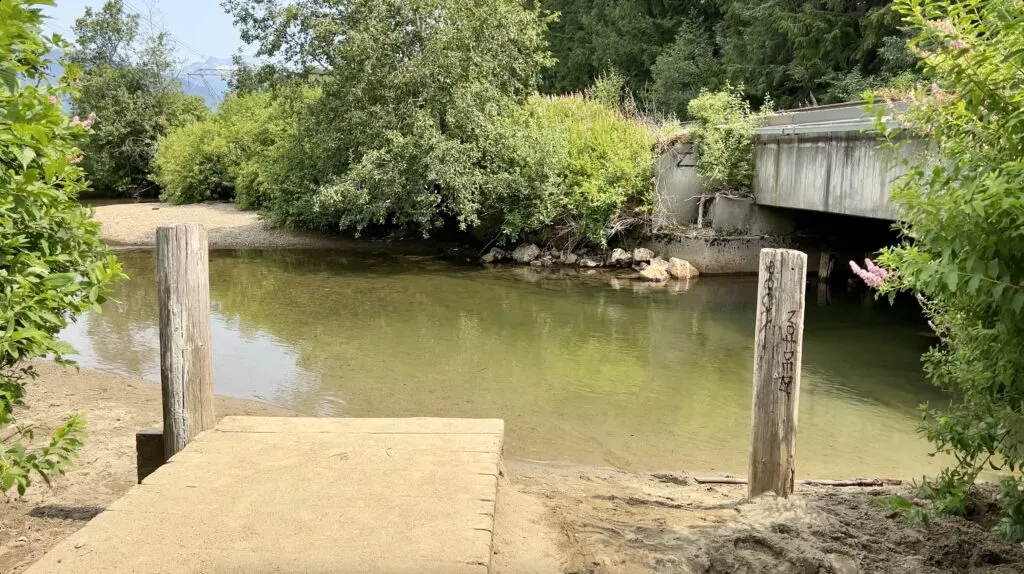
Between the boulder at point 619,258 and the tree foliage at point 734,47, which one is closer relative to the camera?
the boulder at point 619,258

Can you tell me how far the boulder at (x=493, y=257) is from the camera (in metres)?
20.5

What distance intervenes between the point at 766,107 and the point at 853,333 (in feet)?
22.2

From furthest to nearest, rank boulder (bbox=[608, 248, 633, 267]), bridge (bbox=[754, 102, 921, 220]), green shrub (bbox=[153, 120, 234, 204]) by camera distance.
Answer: green shrub (bbox=[153, 120, 234, 204]) < boulder (bbox=[608, 248, 633, 267]) < bridge (bbox=[754, 102, 921, 220])

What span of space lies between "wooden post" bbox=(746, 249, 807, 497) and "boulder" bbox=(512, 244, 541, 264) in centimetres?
1514

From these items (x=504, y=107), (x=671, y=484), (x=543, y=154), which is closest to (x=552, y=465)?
(x=671, y=484)

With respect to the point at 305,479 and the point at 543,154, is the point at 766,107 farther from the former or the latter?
the point at 305,479

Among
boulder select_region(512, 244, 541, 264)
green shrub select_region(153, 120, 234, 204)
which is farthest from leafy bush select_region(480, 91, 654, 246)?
green shrub select_region(153, 120, 234, 204)

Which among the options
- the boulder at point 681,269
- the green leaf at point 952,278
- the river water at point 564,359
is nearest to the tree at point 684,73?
the boulder at point 681,269

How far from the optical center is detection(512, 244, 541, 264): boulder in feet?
A: 66.6

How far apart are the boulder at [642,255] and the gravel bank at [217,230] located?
9.14m

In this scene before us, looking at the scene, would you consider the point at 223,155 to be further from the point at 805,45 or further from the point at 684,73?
the point at 805,45

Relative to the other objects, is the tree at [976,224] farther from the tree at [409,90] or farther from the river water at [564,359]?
the tree at [409,90]

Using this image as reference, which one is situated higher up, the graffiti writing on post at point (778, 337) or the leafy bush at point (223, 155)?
the leafy bush at point (223, 155)

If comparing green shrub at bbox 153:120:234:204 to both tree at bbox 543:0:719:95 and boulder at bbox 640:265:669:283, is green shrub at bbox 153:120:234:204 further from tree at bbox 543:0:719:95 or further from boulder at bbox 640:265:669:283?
boulder at bbox 640:265:669:283
